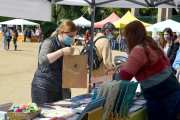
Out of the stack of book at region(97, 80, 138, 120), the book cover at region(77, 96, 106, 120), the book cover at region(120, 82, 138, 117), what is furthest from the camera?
the book cover at region(120, 82, 138, 117)

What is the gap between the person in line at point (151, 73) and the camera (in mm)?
2346

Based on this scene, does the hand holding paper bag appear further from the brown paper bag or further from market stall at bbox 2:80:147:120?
market stall at bbox 2:80:147:120

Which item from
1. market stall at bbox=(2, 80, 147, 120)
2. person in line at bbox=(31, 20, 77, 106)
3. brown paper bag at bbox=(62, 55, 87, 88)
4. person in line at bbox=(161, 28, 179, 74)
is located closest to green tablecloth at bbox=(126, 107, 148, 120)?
market stall at bbox=(2, 80, 147, 120)

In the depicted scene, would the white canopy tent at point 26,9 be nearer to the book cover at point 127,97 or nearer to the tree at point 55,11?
the book cover at point 127,97

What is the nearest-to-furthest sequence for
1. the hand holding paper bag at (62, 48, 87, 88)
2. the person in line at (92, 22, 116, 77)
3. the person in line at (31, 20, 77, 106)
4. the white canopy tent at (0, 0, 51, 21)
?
the hand holding paper bag at (62, 48, 87, 88) < the person in line at (31, 20, 77, 106) < the white canopy tent at (0, 0, 51, 21) < the person in line at (92, 22, 116, 77)

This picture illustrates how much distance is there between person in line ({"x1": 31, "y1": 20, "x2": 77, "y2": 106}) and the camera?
3.01 m

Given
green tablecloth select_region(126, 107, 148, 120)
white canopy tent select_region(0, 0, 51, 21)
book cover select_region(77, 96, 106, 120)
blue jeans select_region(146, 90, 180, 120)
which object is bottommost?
green tablecloth select_region(126, 107, 148, 120)

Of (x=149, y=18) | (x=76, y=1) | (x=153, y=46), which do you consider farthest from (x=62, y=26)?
(x=149, y=18)

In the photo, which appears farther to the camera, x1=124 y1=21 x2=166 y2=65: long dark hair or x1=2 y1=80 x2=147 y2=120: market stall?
x1=124 y1=21 x2=166 y2=65: long dark hair

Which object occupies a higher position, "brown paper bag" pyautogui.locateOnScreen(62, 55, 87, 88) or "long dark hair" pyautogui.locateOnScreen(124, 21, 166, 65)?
"long dark hair" pyautogui.locateOnScreen(124, 21, 166, 65)

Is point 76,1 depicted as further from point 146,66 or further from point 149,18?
point 149,18

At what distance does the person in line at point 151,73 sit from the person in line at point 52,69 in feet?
2.48

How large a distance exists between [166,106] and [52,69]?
1.33 metres

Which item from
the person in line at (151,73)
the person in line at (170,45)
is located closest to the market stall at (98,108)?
the person in line at (151,73)
